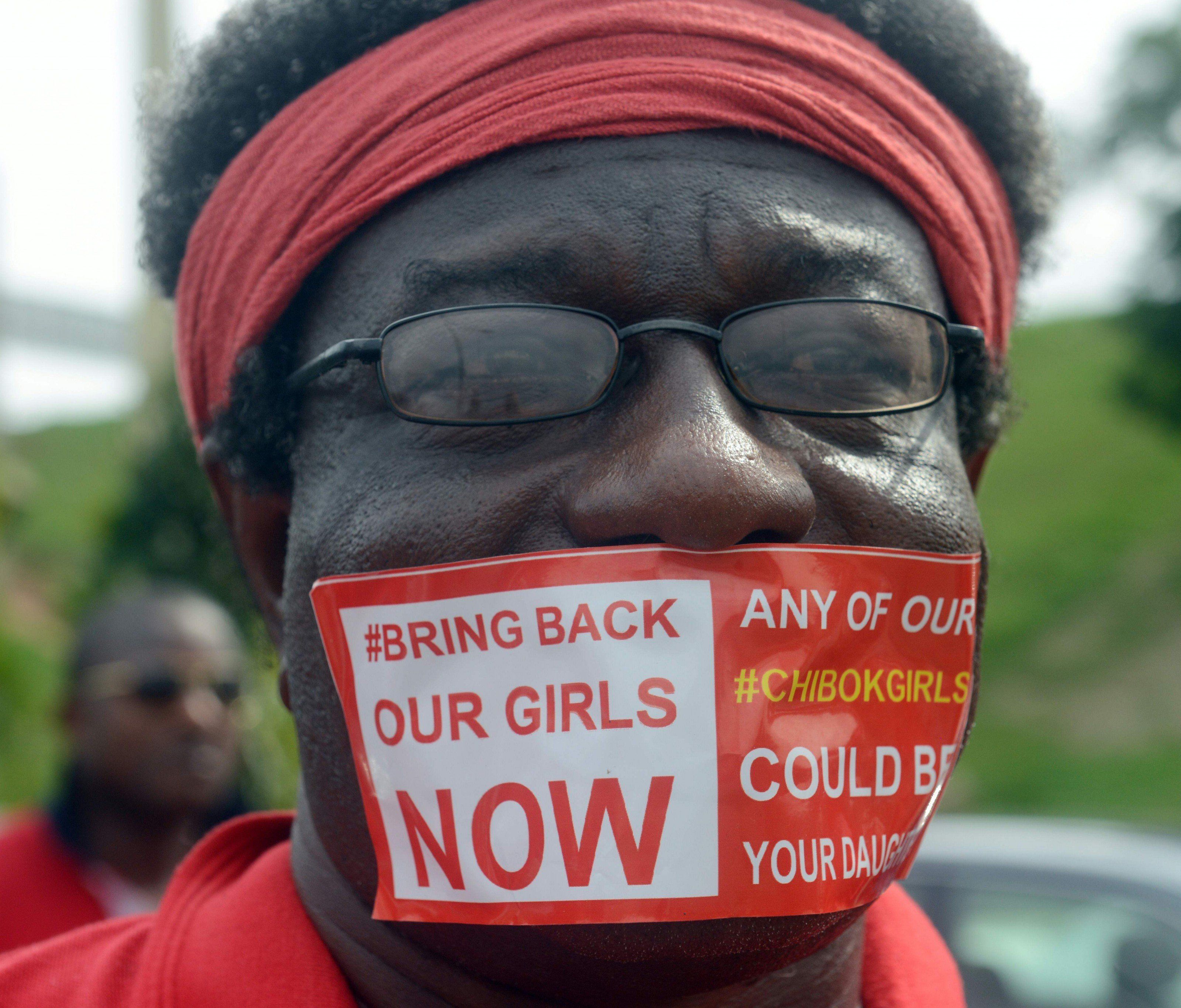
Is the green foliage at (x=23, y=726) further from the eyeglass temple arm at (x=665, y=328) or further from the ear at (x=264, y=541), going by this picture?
the eyeglass temple arm at (x=665, y=328)

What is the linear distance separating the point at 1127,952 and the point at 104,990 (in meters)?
3.30

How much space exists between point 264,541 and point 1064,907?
3.40 meters

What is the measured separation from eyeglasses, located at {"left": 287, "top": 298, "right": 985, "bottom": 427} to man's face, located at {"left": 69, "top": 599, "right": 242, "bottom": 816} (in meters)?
3.58

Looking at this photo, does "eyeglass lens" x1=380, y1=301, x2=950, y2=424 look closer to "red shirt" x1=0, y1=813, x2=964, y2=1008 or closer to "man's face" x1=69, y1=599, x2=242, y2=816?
"red shirt" x1=0, y1=813, x2=964, y2=1008

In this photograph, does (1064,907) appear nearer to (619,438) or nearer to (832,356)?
(832,356)

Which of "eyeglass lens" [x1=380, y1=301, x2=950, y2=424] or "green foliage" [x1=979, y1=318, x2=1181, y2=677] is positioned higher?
"eyeglass lens" [x1=380, y1=301, x2=950, y2=424]

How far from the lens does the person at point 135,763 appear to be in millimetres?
4527

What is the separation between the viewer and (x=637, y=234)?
5.12 feet

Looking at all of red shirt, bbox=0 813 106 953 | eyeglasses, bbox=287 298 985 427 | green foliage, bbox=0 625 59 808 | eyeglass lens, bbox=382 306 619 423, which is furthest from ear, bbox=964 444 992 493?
green foliage, bbox=0 625 59 808

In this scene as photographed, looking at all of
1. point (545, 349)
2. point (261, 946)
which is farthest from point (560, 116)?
point (261, 946)

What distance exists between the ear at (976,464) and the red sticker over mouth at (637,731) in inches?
19.2

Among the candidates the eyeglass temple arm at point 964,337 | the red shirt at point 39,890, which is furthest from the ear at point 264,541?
the red shirt at point 39,890

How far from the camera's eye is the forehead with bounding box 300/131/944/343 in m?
1.56

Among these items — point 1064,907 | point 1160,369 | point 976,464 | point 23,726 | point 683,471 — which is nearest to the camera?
point 683,471
